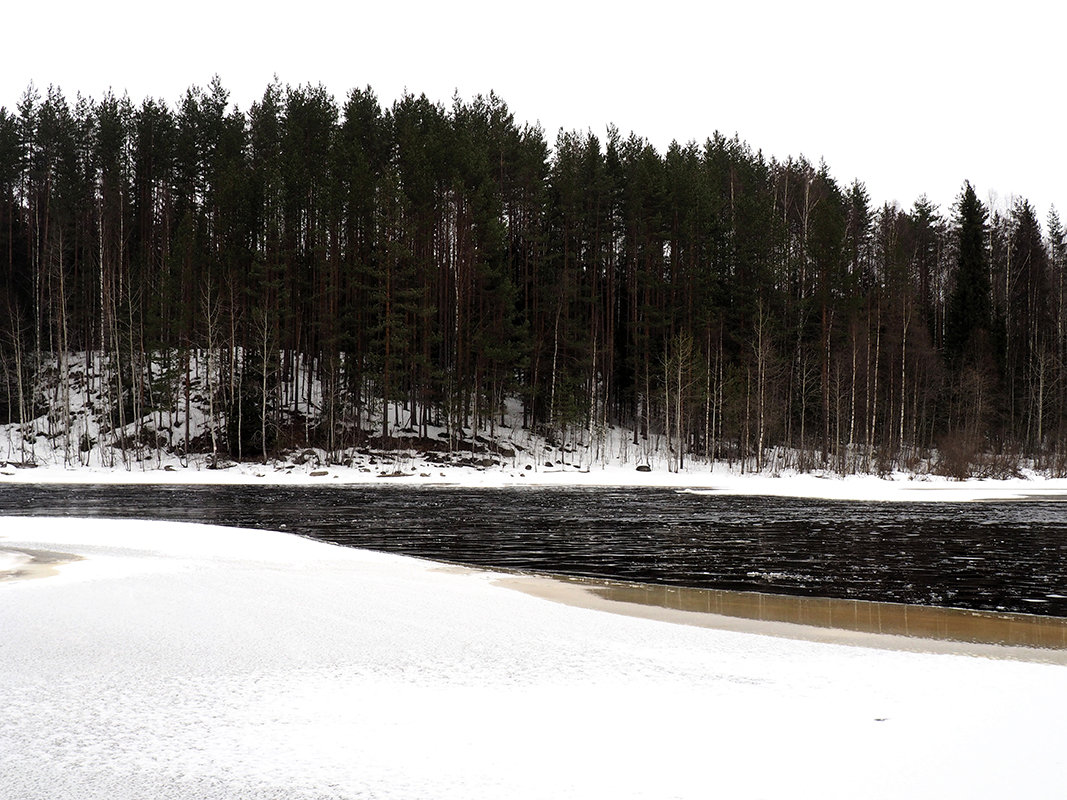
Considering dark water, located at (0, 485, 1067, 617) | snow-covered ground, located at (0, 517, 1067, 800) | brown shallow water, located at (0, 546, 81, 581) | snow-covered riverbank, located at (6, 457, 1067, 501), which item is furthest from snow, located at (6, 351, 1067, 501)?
snow-covered ground, located at (0, 517, 1067, 800)

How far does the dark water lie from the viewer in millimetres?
11711

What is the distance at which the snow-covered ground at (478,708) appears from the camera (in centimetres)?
412

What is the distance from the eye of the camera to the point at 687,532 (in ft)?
58.9

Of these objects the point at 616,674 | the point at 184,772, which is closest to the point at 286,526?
the point at 616,674

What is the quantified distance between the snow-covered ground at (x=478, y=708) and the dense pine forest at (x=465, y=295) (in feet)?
106

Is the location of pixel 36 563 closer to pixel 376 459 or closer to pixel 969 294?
pixel 376 459

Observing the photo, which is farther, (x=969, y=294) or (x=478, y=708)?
(x=969, y=294)

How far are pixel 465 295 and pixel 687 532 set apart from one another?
29.8m

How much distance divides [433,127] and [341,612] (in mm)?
44036

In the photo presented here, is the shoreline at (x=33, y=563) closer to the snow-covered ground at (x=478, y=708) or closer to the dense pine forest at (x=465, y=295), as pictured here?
the snow-covered ground at (x=478, y=708)

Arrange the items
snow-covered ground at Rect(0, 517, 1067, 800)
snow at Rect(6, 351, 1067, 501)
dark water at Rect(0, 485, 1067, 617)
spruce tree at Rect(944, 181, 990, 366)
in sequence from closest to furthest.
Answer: snow-covered ground at Rect(0, 517, 1067, 800) → dark water at Rect(0, 485, 1067, 617) → snow at Rect(6, 351, 1067, 501) → spruce tree at Rect(944, 181, 990, 366)

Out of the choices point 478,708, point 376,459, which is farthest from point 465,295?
point 478,708

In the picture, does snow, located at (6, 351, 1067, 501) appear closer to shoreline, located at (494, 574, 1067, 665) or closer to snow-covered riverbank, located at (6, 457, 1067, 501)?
snow-covered riverbank, located at (6, 457, 1067, 501)

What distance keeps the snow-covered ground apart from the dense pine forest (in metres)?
32.4
